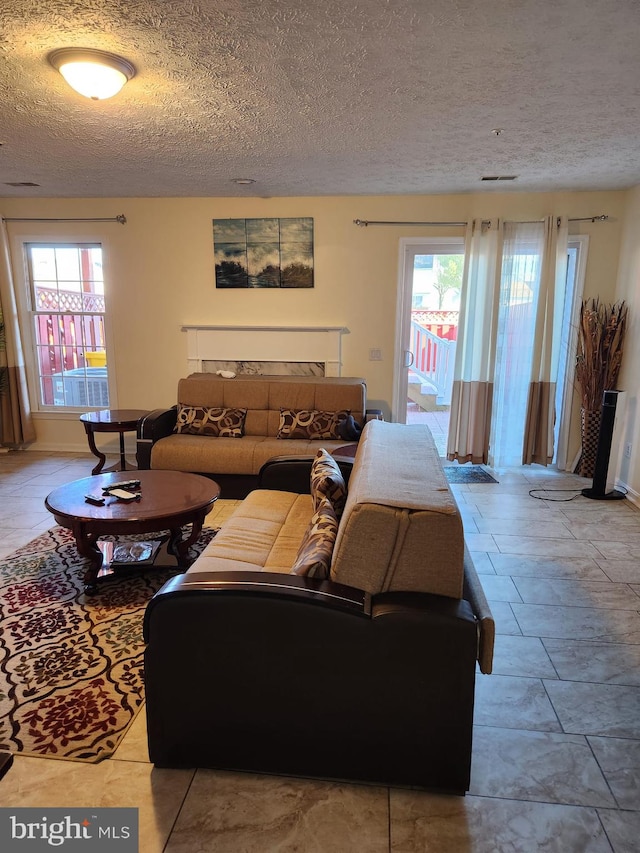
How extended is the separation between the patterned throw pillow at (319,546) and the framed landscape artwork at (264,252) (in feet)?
11.5

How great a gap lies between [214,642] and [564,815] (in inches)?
44.5

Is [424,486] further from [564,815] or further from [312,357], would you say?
[312,357]

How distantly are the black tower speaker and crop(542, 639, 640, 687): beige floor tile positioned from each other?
2.18m

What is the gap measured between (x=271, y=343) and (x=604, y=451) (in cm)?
303

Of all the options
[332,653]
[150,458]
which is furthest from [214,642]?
[150,458]

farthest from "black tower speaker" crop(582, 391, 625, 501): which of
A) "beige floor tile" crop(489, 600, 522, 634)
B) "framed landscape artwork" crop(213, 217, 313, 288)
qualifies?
"framed landscape artwork" crop(213, 217, 313, 288)

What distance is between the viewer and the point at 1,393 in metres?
5.53

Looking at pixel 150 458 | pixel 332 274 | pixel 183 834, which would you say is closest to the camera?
pixel 183 834

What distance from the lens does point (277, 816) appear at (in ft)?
5.20

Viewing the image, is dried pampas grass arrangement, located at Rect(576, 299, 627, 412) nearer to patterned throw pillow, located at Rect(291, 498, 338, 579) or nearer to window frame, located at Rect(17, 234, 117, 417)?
patterned throw pillow, located at Rect(291, 498, 338, 579)

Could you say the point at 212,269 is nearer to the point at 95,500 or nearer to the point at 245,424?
the point at 245,424

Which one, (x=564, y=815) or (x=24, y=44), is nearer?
(x=564, y=815)

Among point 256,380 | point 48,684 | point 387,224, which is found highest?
point 387,224

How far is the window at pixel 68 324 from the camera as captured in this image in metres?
5.55
